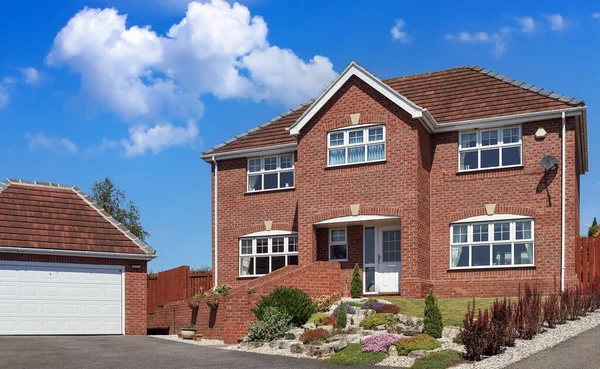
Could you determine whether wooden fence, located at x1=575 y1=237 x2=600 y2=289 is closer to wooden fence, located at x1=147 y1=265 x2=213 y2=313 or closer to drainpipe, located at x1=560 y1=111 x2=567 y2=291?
drainpipe, located at x1=560 y1=111 x2=567 y2=291

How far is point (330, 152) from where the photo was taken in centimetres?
2916

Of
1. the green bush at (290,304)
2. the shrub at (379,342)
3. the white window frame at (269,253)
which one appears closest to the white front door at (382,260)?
the white window frame at (269,253)

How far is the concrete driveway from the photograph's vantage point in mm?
18312

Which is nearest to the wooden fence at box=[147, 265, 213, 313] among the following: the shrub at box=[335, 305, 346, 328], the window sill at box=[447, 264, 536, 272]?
the window sill at box=[447, 264, 536, 272]

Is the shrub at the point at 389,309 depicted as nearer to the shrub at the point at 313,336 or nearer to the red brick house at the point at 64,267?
the shrub at the point at 313,336

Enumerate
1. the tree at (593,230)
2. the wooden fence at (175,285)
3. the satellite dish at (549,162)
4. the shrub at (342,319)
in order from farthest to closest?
the tree at (593,230), the wooden fence at (175,285), the satellite dish at (549,162), the shrub at (342,319)

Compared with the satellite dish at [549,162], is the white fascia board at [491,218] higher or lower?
lower

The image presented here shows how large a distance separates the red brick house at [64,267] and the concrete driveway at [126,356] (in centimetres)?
315

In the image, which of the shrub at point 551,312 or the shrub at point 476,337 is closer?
the shrub at point 476,337

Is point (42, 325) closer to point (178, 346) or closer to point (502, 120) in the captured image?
point (178, 346)

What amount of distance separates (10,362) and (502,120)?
17.5 meters

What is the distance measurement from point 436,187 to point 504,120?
3396 millimetres

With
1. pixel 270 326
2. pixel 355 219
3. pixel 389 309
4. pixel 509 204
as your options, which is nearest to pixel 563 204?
pixel 509 204

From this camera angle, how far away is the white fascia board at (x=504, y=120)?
26578 mm
